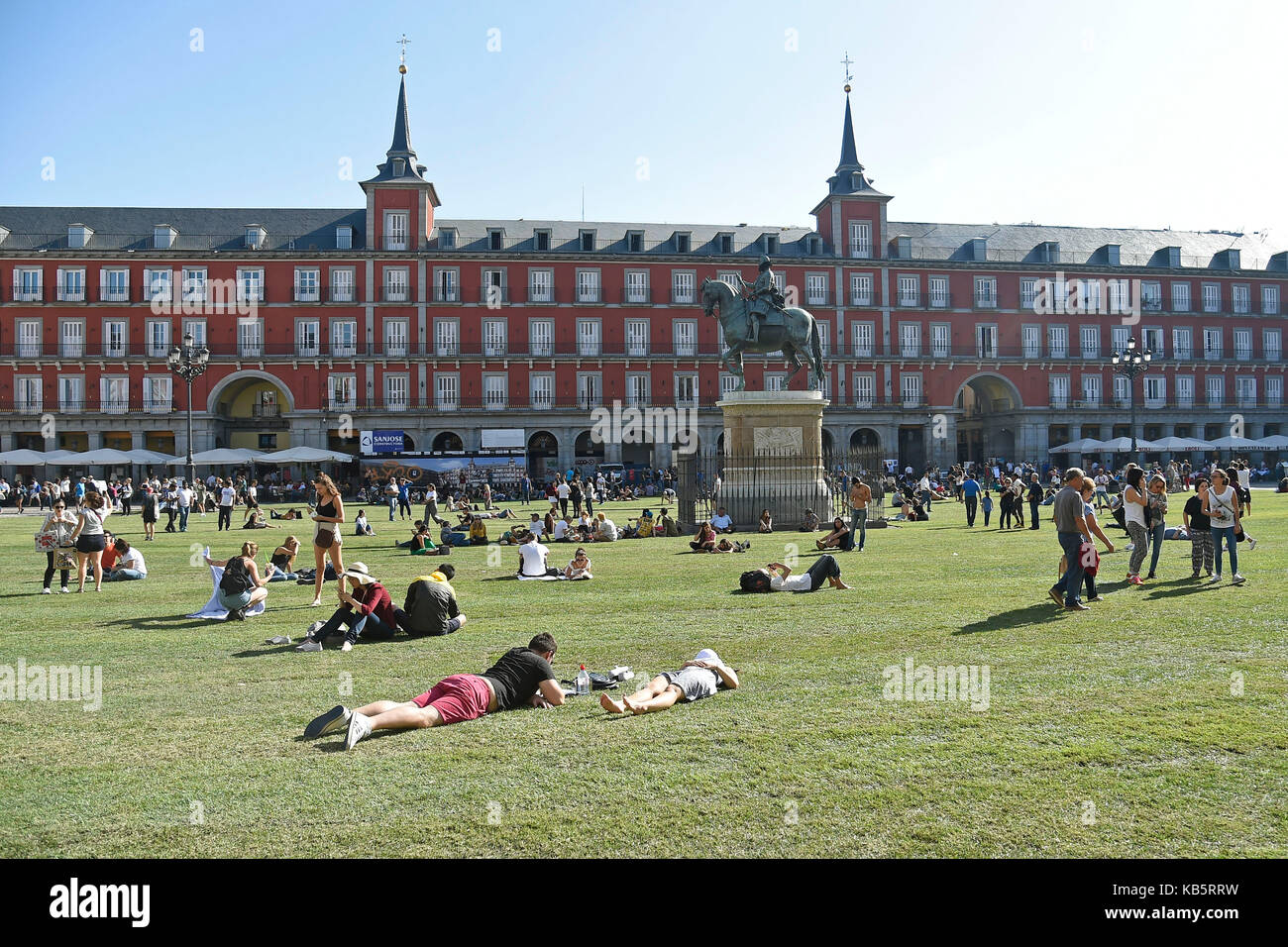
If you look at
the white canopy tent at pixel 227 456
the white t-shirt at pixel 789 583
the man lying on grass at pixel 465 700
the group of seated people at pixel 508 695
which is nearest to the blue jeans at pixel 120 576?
the white t-shirt at pixel 789 583

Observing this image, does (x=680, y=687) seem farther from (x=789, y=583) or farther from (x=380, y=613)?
(x=789, y=583)

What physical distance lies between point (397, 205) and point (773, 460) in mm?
35878

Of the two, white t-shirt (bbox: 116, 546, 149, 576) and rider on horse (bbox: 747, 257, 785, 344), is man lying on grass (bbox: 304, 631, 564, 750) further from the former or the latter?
rider on horse (bbox: 747, 257, 785, 344)

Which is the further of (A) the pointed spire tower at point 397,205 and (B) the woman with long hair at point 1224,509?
(A) the pointed spire tower at point 397,205

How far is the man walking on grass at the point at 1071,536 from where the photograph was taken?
9664 millimetres

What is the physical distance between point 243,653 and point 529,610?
10.8 feet

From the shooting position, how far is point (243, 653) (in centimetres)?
846

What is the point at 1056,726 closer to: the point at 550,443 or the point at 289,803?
the point at 289,803

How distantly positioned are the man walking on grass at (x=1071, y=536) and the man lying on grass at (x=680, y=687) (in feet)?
15.2

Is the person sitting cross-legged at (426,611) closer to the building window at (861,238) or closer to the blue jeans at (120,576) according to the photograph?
the blue jeans at (120,576)

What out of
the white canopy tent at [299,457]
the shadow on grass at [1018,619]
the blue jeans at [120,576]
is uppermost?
the white canopy tent at [299,457]

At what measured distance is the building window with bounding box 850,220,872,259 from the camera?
54.9 m

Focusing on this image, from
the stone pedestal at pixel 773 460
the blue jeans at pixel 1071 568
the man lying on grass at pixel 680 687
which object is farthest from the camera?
the stone pedestal at pixel 773 460
